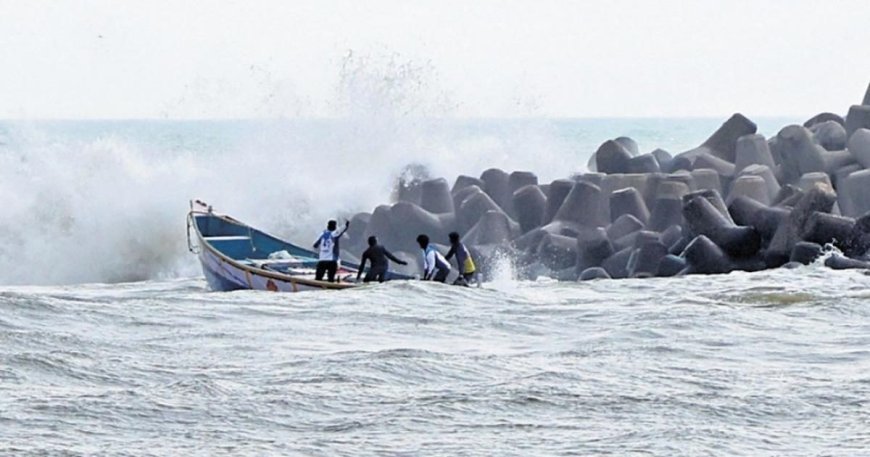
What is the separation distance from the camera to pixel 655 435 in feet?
39.5

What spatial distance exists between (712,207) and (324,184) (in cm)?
1191

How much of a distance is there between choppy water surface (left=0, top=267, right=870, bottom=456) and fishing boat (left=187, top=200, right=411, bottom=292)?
0.44m

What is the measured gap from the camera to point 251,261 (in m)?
24.3

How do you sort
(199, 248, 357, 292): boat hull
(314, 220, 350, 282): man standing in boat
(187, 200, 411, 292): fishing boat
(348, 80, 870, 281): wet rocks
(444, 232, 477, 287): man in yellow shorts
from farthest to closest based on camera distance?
(348, 80, 870, 281): wet rocks, (314, 220, 350, 282): man standing in boat, (444, 232, 477, 287): man in yellow shorts, (187, 200, 411, 292): fishing boat, (199, 248, 357, 292): boat hull

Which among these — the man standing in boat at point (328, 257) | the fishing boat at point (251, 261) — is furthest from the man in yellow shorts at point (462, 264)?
the man standing in boat at point (328, 257)

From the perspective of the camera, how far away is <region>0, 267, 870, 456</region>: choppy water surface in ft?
39.3

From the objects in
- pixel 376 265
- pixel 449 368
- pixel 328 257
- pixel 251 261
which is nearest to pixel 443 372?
pixel 449 368

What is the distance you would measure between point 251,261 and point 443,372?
10017 millimetres

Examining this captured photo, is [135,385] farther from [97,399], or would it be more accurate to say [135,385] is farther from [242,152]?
[242,152]

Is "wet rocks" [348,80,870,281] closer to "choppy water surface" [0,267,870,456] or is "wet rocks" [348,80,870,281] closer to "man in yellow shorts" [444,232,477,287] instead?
"choppy water surface" [0,267,870,456]

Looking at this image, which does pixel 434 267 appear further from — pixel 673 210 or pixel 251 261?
pixel 673 210

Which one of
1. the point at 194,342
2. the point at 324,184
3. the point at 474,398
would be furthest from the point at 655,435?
the point at 324,184

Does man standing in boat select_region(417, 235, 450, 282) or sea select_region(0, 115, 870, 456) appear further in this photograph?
man standing in boat select_region(417, 235, 450, 282)

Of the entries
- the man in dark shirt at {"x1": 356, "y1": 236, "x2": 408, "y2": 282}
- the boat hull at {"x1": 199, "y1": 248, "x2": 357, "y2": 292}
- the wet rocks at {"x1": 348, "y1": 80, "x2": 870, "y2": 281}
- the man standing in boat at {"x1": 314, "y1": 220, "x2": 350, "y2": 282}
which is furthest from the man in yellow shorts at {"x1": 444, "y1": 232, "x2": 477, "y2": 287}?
the wet rocks at {"x1": 348, "y1": 80, "x2": 870, "y2": 281}
